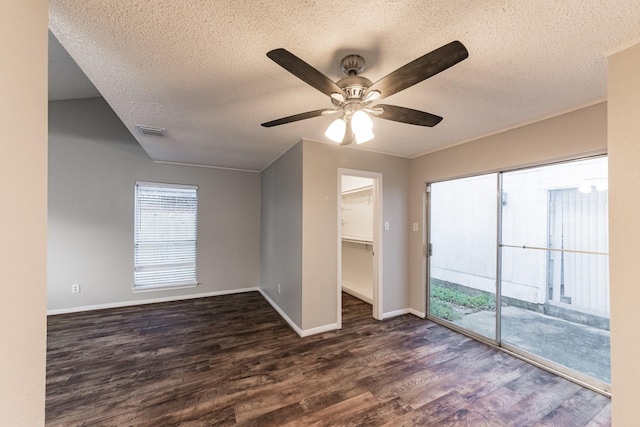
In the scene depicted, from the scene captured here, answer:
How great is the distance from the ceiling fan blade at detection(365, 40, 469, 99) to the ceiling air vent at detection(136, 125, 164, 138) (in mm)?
2533

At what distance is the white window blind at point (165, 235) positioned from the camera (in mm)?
4223

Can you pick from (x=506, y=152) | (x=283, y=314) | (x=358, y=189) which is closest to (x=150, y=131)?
(x=283, y=314)

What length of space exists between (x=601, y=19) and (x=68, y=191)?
19.0 feet

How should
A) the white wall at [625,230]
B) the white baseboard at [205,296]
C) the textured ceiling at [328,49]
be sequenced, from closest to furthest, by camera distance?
1. the textured ceiling at [328,49]
2. the white wall at [625,230]
3. the white baseboard at [205,296]

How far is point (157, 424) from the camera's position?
1733 millimetres

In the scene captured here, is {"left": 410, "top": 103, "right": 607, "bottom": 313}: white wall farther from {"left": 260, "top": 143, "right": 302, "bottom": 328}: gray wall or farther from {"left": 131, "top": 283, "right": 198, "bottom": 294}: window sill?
{"left": 131, "top": 283, "right": 198, "bottom": 294}: window sill

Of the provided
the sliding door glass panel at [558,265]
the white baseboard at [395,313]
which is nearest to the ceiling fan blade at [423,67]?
the sliding door glass panel at [558,265]

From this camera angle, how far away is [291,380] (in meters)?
2.21

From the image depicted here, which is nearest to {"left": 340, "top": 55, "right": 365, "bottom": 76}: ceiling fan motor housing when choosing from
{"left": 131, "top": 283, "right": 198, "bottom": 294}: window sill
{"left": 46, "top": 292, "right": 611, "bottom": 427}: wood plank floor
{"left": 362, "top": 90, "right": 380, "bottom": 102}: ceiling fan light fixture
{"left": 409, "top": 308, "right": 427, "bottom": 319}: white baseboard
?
{"left": 362, "top": 90, "right": 380, "bottom": 102}: ceiling fan light fixture

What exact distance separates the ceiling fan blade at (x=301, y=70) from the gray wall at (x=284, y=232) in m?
1.73

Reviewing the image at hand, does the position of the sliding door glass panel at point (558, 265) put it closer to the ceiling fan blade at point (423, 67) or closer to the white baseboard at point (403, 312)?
the white baseboard at point (403, 312)

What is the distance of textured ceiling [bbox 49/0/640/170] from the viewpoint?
1.22 meters

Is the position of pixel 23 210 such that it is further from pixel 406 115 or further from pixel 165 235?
pixel 165 235

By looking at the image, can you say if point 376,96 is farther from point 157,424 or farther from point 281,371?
point 157,424
